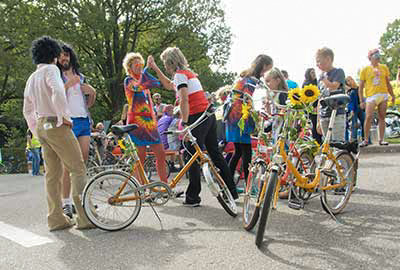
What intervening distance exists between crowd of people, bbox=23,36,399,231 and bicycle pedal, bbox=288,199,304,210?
3.05 feet

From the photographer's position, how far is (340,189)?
452 centimetres

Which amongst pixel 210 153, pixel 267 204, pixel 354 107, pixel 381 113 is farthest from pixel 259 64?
pixel 354 107

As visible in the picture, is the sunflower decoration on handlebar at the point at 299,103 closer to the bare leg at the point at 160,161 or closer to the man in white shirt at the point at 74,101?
the bare leg at the point at 160,161

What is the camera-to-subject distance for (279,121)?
13.4ft

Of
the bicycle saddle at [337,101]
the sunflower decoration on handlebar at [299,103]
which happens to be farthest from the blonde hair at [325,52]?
the sunflower decoration on handlebar at [299,103]

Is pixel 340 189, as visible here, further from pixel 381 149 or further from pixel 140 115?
pixel 381 149

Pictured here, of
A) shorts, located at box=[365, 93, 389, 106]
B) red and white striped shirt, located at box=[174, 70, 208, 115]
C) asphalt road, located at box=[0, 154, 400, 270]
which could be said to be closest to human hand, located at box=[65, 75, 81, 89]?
red and white striped shirt, located at box=[174, 70, 208, 115]

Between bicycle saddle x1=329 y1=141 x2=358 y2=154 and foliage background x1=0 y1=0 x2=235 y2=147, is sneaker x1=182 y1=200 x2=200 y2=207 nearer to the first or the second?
bicycle saddle x1=329 y1=141 x2=358 y2=154

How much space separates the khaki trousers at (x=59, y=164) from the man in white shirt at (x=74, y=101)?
447 millimetres

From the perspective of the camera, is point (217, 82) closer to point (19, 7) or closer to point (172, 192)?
point (19, 7)

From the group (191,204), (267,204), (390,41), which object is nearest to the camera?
(267,204)

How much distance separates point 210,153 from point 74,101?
1849mm

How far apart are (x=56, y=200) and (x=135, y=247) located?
127 cm

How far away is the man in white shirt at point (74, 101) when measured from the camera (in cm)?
487
